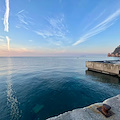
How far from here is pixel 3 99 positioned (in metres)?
8.73

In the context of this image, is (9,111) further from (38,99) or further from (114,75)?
(114,75)

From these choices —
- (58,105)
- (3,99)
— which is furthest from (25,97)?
(58,105)

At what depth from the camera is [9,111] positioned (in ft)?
22.5

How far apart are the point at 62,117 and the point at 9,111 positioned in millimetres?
7179

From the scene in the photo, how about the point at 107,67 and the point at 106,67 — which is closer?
the point at 107,67

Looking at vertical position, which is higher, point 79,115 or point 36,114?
point 79,115

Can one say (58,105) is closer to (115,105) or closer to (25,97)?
(25,97)

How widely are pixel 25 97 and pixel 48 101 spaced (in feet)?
11.4

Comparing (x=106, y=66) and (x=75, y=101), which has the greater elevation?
(x=106, y=66)

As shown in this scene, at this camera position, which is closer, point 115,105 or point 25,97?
point 115,105

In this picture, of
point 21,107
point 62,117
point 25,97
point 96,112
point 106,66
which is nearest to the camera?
point 62,117

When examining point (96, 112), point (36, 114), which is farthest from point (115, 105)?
point (36, 114)

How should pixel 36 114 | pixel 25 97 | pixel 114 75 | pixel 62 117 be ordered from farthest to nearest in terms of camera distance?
pixel 114 75 → pixel 25 97 → pixel 36 114 → pixel 62 117

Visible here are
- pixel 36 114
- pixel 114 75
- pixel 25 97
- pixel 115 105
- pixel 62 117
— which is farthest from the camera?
pixel 114 75
